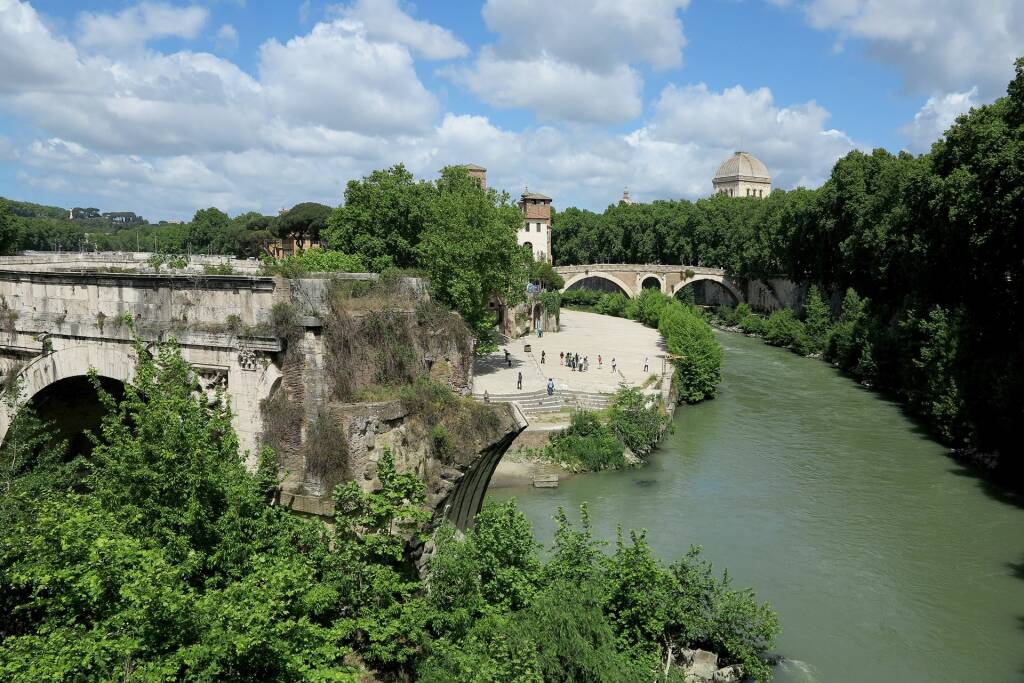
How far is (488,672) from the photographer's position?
8.12m

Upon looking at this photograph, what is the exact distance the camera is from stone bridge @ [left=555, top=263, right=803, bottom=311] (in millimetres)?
68875

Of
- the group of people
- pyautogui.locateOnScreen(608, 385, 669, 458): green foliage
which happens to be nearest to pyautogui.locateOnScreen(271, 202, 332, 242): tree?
the group of people

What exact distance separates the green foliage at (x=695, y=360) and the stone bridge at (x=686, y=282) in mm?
30522

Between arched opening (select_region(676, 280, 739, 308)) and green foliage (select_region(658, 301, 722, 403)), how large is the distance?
3571 centimetres

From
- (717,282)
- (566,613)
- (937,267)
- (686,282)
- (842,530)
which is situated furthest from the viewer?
(686,282)

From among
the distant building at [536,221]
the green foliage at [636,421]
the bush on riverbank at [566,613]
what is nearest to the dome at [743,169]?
the distant building at [536,221]

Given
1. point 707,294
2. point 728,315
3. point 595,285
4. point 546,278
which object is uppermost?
point 546,278

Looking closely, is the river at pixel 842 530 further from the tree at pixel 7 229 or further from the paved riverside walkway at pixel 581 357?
the tree at pixel 7 229

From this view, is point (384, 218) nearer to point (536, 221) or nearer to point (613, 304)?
point (613, 304)

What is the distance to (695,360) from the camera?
118 feet

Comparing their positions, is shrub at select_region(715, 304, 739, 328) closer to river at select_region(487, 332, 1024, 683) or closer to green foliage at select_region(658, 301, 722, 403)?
green foliage at select_region(658, 301, 722, 403)

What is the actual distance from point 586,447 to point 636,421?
262 cm

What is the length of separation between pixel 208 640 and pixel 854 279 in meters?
49.1

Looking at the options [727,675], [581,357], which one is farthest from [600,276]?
[727,675]
